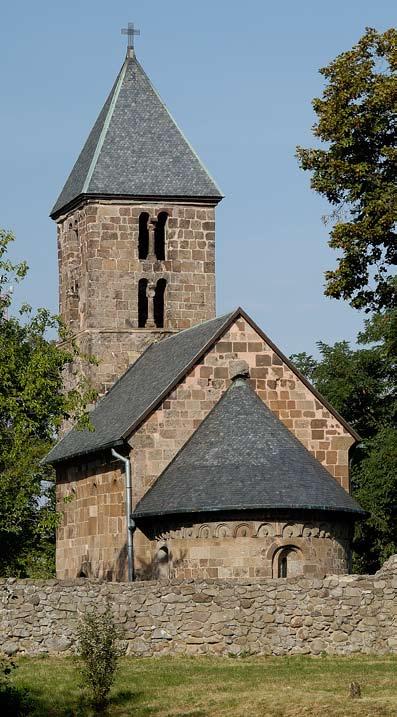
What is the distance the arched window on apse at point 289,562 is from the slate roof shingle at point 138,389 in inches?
181

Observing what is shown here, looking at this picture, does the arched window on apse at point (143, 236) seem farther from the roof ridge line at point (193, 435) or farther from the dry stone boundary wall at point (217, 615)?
the dry stone boundary wall at point (217, 615)

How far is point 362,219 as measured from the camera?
37906 millimetres

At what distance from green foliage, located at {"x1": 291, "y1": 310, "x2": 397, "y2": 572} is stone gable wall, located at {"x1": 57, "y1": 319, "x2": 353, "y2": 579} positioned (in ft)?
29.9

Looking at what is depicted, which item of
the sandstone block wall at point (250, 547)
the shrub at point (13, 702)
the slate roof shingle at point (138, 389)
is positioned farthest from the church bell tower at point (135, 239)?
the shrub at point (13, 702)

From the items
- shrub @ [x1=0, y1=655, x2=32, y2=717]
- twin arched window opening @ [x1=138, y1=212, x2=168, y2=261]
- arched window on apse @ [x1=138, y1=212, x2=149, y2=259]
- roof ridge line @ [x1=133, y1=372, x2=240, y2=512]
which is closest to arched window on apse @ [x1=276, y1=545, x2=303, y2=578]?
roof ridge line @ [x1=133, y1=372, x2=240, y2=512]

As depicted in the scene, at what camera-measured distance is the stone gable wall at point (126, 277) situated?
48594 mm

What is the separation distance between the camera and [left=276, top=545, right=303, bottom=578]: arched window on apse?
Result: 38.6 m

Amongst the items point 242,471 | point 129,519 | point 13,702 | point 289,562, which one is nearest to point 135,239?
point 129,519

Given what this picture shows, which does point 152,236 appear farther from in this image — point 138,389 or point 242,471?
point 242,471

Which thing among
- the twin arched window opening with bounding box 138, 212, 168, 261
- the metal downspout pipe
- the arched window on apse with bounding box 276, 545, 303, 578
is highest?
the twin arched window opening with bounding box 138, 212, 168, 261

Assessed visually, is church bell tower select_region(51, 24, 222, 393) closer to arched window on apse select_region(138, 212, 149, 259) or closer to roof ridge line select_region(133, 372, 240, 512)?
arched window on apse select_region(138, 212, 149, 259)

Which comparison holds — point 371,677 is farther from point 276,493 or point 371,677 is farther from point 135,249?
point 135,249

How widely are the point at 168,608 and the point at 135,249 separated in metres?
18.3

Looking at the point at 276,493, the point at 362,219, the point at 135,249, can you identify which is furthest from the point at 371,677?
the point at 135,249
